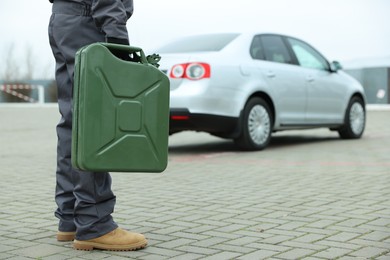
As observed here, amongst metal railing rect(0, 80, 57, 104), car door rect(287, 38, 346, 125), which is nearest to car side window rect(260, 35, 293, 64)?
car door rect(287, 38, 346, 125)

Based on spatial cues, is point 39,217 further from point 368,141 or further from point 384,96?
point 384,96

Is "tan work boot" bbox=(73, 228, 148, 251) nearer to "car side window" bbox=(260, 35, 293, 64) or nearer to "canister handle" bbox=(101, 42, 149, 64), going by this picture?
"canister handle" bbox=(101, 42, 149, 64)

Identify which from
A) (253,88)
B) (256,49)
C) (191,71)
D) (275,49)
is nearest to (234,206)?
(191,71)

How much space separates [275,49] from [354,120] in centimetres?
225

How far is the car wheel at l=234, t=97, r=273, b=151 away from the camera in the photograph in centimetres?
983

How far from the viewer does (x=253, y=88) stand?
988cm

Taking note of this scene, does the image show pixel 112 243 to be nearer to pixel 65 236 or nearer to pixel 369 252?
pixel 65 236

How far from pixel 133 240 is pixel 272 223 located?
117cm

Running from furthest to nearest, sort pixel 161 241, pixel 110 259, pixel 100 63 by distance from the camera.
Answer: pixel 161 241
pixel 110 259
pixel 100 63

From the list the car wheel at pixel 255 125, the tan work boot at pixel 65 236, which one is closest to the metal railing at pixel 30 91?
the car wheel at pixel 255 125

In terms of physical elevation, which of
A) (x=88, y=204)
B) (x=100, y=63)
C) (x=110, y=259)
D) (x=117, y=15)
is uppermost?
(x=117, y=15)

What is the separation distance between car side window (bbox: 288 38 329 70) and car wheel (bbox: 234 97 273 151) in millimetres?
1446

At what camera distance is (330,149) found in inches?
414

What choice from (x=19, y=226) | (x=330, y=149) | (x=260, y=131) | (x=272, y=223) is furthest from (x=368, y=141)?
(x=19, y=226)
